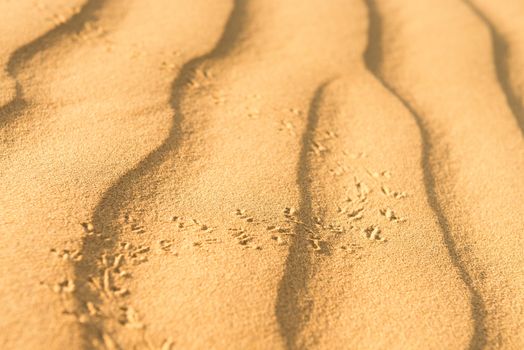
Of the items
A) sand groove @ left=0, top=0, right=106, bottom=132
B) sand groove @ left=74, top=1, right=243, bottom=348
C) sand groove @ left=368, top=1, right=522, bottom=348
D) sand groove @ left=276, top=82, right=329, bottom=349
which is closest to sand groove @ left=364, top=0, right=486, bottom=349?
sand groove @ left=368, top=1, right=522, bottom=348

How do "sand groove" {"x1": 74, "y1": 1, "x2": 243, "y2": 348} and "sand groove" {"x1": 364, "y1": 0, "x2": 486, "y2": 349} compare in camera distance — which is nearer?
"sand groove" {"x1": 74, "y1": 1, "x2": 243, "y2": 348}

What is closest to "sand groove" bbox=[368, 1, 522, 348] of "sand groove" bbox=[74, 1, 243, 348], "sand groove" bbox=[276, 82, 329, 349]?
"sand groove" bbox=[276, 82, 329, 349]

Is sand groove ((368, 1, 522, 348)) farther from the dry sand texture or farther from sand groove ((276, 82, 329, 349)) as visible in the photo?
sand groove ((276, 82, 329, 349))

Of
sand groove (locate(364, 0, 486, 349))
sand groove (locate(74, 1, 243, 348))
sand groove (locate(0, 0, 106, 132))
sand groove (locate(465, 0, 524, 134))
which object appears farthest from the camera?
sand groove (locate(465, 0, 524, 134))

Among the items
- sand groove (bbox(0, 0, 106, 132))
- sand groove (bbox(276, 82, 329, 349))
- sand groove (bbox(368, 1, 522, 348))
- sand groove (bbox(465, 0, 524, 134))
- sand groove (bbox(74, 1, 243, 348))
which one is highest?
sand groove (bbox(0, 0, 106, 132))

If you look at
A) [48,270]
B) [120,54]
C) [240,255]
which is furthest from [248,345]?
[120,54]

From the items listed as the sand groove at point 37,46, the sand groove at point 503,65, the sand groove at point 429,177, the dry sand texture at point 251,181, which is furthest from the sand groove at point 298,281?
the sand groove at point 503,65

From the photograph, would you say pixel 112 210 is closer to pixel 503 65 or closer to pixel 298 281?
pixel 298 281

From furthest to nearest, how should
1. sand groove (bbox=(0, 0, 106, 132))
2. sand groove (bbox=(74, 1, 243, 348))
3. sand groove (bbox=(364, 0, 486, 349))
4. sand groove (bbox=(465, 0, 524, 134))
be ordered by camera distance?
sand groove (bbox=(465, 0, 524, 134)) → sand groove (bbox=(0, 0, 106, 132)) → sand groove (bbox=(364, 0, 486, 349)) → sand groove (bbox=(74, 1, 243, 348))

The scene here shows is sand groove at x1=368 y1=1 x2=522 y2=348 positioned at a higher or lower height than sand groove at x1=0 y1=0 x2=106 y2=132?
lower

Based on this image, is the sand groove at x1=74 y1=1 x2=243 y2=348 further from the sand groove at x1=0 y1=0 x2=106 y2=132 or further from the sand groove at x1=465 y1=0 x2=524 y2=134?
the sand groove at x1=465 y1=0 x2=524 y2=134
